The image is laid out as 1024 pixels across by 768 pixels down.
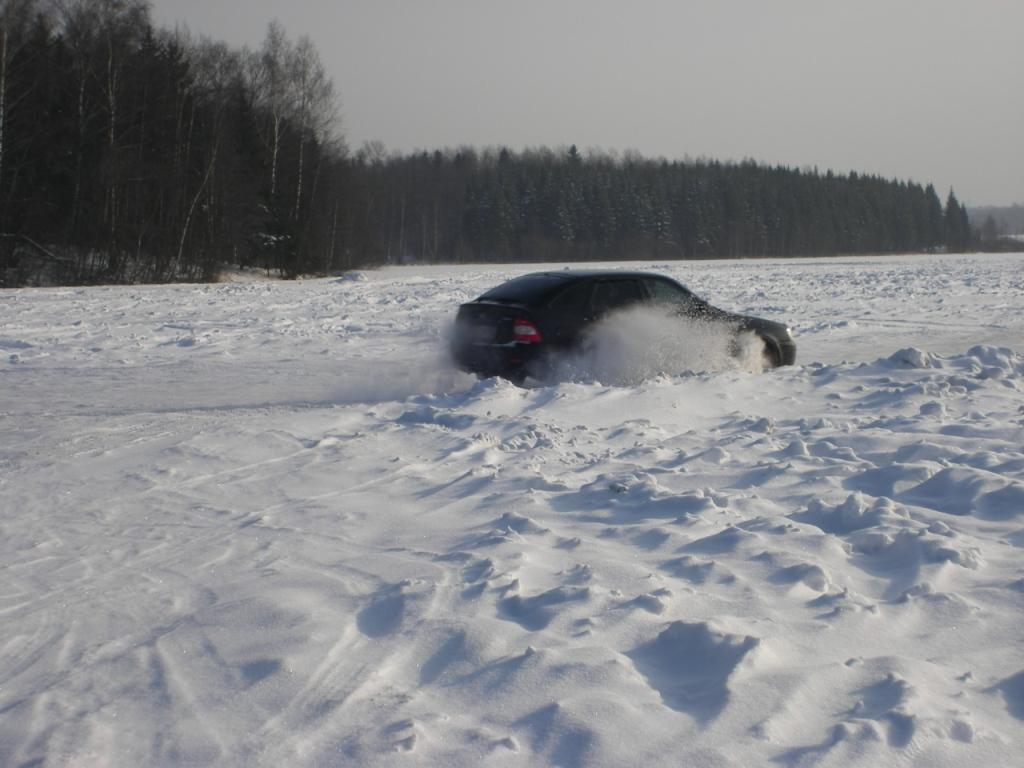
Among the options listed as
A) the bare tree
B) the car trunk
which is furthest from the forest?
the car trunk

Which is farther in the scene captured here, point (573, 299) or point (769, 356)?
point (769, 356)

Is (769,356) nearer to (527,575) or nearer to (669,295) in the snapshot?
(669,295)

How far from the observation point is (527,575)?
16.1 feet

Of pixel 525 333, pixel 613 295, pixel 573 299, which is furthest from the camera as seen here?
pixel 613 295

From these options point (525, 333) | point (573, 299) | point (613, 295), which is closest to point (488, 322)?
point (525, 333)

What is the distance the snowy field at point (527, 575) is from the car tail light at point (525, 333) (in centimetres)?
101

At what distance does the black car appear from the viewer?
34.6ft

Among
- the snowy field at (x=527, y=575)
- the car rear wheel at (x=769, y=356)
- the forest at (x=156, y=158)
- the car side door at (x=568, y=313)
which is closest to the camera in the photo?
the snowy field at (x=527, y=575)

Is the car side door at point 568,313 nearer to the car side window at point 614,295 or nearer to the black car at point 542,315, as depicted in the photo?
the black car at point 542,315

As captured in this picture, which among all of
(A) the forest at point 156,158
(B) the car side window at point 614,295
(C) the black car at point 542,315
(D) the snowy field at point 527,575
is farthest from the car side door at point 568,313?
(A) the forest at point 156,158

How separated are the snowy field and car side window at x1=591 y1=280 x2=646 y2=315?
1.61 metres

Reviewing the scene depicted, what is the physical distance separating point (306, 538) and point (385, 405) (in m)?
3.74

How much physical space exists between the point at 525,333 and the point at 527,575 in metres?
5.79

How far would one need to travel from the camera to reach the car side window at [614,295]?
36.4ft
